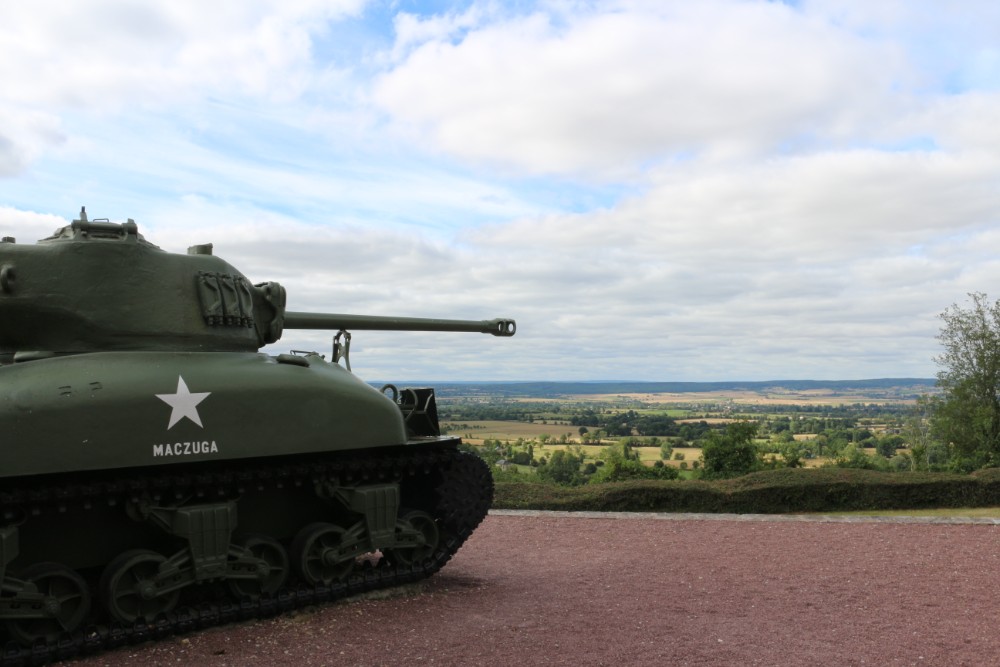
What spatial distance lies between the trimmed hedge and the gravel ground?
3.07 meters

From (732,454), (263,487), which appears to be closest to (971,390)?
(732,454)

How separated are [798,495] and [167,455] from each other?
12742mm

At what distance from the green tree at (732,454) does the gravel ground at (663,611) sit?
7.38m

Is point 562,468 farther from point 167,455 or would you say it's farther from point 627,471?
point 167,455

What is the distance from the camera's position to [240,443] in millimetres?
8438

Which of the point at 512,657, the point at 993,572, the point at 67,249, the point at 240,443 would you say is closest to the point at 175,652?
the point at 240,443

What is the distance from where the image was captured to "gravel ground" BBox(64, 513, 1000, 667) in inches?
307

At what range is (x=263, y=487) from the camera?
29.3ft

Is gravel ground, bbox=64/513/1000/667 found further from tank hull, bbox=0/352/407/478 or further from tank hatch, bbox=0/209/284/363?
tank hatch, bbox=0/209/284/363

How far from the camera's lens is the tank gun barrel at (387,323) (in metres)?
11.1

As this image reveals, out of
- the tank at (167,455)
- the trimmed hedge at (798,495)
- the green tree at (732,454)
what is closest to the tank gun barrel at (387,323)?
the tank at (167,455)

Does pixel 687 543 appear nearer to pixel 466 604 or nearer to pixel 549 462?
pixel 466 604

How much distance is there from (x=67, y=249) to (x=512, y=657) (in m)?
5.44

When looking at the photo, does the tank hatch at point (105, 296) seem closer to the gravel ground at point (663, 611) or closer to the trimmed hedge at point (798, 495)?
the gravel ground at point (663, 611)
